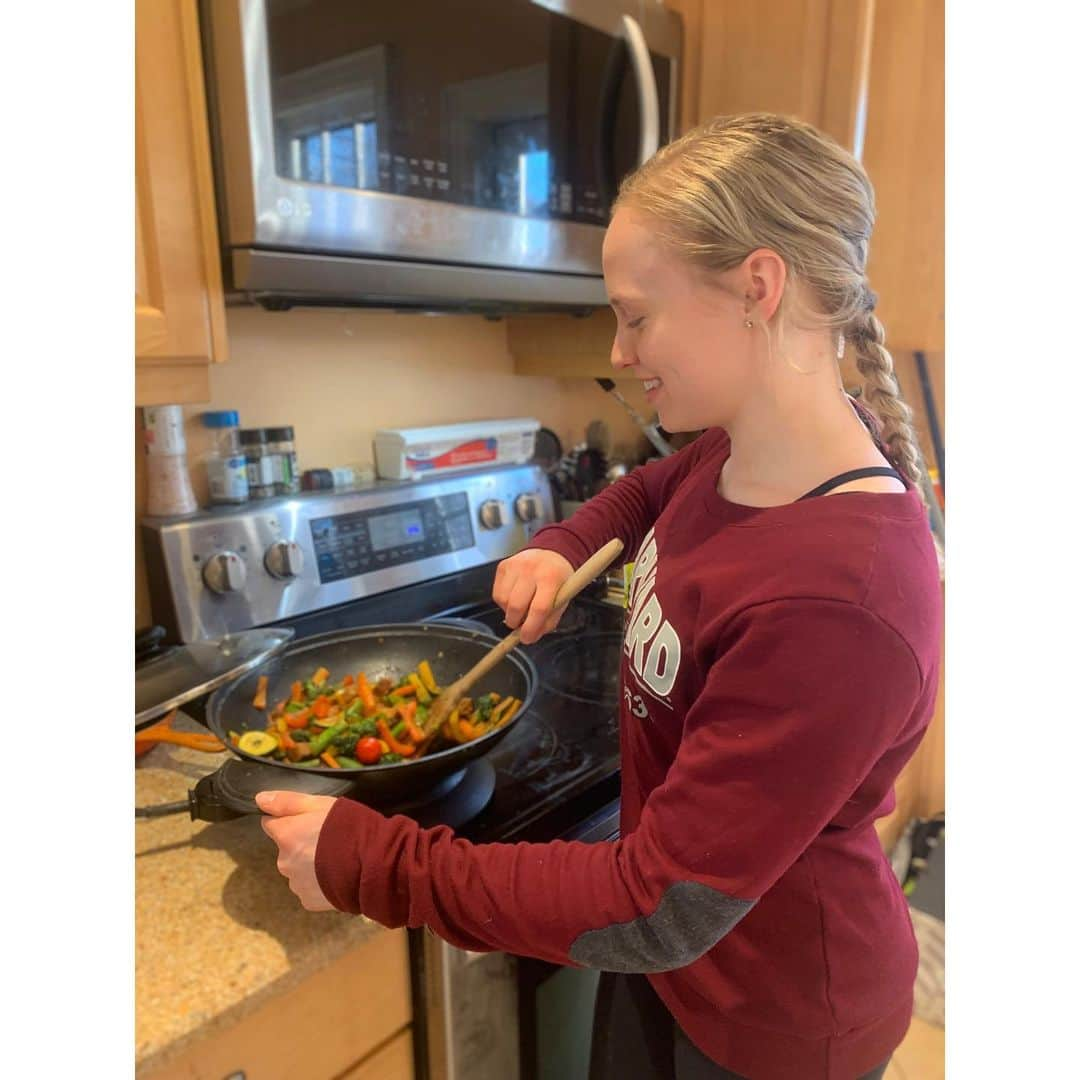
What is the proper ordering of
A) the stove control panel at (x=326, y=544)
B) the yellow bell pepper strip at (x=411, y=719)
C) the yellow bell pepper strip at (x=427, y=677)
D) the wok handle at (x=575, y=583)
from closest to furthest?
the wok handle at (x=575, y=583)
the yellow bell pepper strip at (x=411, y=719)
the yellow bell pepper strip at (x=427, y=677)
the stove control panel at (x=326, y=544)

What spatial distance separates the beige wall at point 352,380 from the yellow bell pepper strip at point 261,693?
0.96 feet

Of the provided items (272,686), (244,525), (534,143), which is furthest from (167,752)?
(534,143)

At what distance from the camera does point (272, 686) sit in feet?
3.23

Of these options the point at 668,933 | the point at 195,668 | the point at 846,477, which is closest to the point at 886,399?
the point at 846,477

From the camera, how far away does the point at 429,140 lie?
102 cm

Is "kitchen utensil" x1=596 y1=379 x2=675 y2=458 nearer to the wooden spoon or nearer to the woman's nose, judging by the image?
the wooden spoon

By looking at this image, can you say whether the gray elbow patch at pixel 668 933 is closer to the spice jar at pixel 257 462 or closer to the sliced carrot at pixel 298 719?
the sliced carrot at pixel 298 719

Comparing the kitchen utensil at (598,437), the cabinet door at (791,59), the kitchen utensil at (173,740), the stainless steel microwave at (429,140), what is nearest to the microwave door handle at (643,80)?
the stainless steel microwave at (429,140)

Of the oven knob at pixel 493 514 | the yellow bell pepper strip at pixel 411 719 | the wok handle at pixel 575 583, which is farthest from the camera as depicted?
the oven knob at pixel 493 514

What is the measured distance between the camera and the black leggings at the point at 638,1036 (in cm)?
78

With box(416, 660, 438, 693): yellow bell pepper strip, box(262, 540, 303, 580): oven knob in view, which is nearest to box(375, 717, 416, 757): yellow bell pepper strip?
box(416, 660, 438, 693): yellow bell pepper strip
